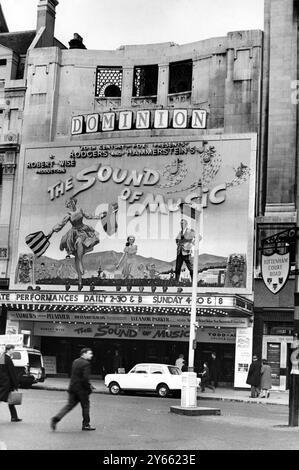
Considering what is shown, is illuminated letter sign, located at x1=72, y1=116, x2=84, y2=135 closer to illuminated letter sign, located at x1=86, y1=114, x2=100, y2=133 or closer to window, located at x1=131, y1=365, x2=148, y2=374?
illuminated letter sign, located at x1=86, y1=114, x2=100, y2=133

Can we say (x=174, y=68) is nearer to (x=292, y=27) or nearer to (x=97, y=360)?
(x=292, y=27)

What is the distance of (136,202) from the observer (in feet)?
133

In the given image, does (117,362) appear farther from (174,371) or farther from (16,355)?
(174,371)

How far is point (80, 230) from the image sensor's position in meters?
41.2

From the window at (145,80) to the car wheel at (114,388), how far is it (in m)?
19.1

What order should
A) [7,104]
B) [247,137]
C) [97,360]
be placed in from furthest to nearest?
1. [7,104]
2. [97,360]
3. [247,137]

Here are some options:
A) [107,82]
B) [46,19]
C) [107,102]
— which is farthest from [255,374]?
[46,19]

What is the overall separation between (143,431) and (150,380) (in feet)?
49.5

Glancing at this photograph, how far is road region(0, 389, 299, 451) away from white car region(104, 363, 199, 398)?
7.57m

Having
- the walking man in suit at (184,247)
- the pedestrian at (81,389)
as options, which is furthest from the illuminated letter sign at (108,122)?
the pedestrian at (81,389)

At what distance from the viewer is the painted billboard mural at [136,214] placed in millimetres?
38781

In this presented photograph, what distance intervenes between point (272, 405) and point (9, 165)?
2280cm

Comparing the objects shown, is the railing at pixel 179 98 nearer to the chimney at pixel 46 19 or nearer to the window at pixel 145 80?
the window at pixel 145 80
